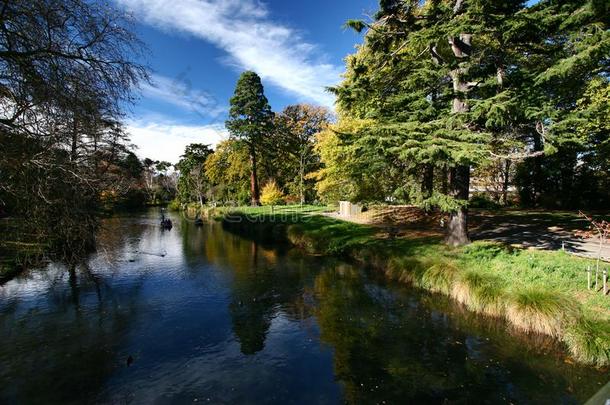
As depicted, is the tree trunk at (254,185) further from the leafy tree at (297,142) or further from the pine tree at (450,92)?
the pine tree at (450,92)

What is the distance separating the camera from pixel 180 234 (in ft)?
106

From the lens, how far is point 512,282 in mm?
11289

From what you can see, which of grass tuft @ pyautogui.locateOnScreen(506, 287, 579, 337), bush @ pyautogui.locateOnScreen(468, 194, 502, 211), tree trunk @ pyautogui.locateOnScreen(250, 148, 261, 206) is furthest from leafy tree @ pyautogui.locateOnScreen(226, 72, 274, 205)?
grass tuft @ pyautogui.locateOnScreen(506, 287, 579, 337)

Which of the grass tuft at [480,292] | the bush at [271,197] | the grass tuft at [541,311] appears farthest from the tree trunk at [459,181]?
the bush at [271,197]

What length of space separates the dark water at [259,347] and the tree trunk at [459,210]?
13.0 feet

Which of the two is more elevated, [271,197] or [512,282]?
[271,197]

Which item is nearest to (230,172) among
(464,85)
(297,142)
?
(297,142)

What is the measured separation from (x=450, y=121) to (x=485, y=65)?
4024 millimetres

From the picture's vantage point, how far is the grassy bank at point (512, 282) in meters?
8.73

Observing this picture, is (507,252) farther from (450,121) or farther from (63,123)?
(63,123)

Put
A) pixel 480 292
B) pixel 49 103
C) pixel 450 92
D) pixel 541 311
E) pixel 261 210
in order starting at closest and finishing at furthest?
1. pixel 49 103
2. pixel 541 311
3. pixel 480 292
4. pixel 450 92
5. pixel 261 210

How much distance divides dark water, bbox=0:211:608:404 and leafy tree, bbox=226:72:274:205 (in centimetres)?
3298

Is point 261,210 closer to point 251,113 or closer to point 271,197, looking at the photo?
point 271,197

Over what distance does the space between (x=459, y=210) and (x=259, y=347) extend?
1064 cm
